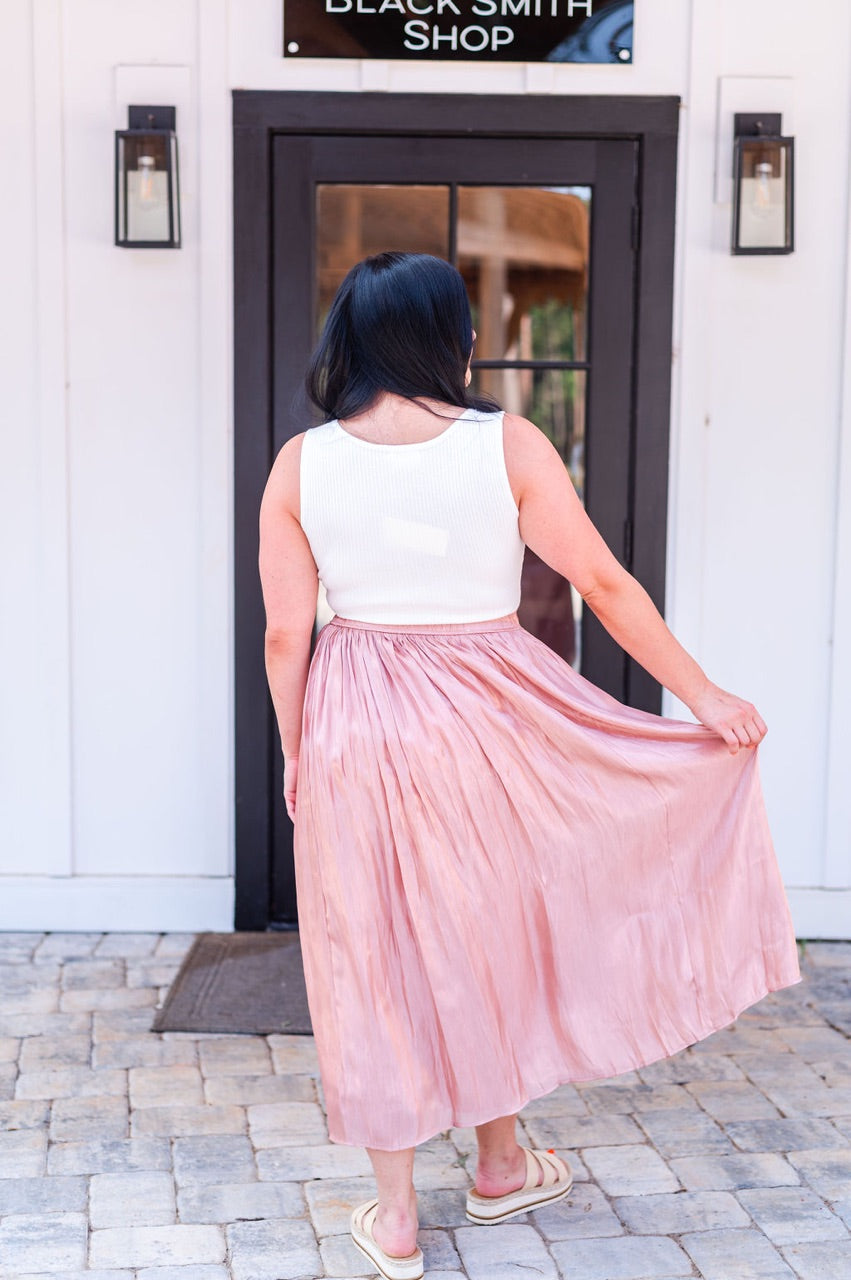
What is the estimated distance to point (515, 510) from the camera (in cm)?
236

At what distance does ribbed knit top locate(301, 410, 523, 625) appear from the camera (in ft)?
7.62

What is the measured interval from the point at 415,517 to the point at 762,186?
2251 mm

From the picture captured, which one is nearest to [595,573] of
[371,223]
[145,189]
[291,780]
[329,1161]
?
[291,780]

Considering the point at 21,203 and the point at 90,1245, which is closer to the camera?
the point at 90,1245

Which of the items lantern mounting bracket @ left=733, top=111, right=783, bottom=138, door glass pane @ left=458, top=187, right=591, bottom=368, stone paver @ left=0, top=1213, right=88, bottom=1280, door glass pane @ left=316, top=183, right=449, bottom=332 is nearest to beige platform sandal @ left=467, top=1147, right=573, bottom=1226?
stone paver @ left=0, top=1213, right=88, bottom=1280

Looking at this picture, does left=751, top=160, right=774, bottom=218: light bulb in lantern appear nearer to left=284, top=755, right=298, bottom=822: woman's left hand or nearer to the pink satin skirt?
the pink satin skirt

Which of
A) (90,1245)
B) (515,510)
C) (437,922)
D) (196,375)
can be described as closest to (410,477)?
(515,510)

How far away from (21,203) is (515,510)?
2465mm

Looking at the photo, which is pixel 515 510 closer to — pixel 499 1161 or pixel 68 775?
pixel 499 1161

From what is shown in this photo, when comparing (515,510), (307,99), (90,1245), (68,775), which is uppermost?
(307,99)

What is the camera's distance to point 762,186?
157 inches

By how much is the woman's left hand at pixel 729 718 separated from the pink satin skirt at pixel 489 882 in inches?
2.4

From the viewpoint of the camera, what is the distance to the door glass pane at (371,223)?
4.13 metres

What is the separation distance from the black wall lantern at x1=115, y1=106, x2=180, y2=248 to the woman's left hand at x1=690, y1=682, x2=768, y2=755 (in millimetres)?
2341
